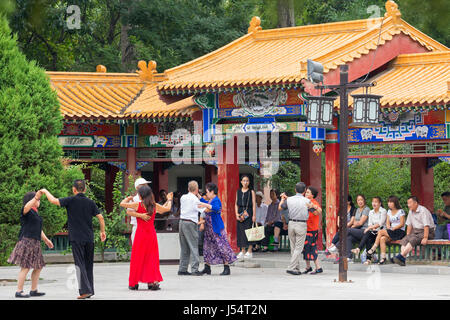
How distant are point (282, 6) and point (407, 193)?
22171mm

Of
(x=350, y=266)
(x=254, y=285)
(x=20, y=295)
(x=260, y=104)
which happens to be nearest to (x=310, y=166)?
(x=260, y=104)

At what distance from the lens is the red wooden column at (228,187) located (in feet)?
57.2

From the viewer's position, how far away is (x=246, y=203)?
15.9 metres

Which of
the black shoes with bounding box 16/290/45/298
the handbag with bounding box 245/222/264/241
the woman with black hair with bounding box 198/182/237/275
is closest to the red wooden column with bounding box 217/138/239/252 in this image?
the handbag with bounding box 245/222/264/241

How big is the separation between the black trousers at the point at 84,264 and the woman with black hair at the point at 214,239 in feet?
12.4

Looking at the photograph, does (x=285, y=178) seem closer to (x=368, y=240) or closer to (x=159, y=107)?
(x=159, y=107)

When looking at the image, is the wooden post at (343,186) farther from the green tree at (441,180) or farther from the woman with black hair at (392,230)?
the green tree at (441,180)

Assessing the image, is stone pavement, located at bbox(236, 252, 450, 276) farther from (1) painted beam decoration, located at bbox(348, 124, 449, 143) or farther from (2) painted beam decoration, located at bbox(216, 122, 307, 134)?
(2) painted beam decoration, located at bbox(216, 122, 307, 134)

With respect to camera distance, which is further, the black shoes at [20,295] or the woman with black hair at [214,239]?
the woman with black hair at [214,239]

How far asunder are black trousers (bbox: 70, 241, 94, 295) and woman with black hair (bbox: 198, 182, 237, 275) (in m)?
3.77

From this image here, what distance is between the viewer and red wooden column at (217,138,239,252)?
1744 centimetres

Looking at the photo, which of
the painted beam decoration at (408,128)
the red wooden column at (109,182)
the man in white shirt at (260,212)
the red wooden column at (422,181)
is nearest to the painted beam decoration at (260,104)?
the painted beam decoration at (408,128)

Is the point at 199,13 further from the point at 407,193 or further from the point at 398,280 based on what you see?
the point at 398,280

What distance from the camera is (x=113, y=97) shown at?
797 inches
